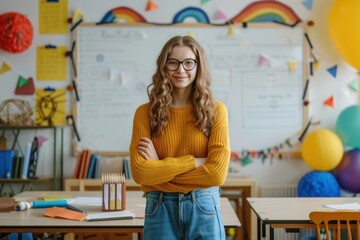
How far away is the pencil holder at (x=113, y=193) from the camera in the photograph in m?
2.50

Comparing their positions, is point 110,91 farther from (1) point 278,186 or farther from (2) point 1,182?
(1) point 278,186

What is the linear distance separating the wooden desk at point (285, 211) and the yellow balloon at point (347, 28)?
1369mm

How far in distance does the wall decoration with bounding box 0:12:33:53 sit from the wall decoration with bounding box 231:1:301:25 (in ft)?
5.83

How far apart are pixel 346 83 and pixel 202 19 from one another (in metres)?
1.39

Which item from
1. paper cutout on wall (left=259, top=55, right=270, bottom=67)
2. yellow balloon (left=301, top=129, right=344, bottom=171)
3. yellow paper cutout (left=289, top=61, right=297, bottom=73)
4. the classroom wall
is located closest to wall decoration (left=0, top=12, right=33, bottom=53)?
the classroom wall

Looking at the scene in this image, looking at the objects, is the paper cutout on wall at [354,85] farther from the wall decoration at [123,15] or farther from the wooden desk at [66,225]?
the wooden desk at [66,225]

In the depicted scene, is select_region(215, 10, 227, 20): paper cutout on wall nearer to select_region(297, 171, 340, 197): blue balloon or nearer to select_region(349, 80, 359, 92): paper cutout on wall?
select_region(349, 80, 359, 92): paper cutout on wall

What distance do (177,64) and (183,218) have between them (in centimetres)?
53

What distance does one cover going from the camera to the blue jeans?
1.60 meters

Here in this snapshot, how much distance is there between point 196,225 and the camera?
1.60 metres

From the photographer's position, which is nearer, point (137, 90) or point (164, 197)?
point (164, 197)

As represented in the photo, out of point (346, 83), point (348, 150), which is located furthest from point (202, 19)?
point (348, 150)

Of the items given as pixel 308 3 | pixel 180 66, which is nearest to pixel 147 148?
pixel 180 66

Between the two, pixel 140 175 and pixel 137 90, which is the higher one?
pixel 137 90
